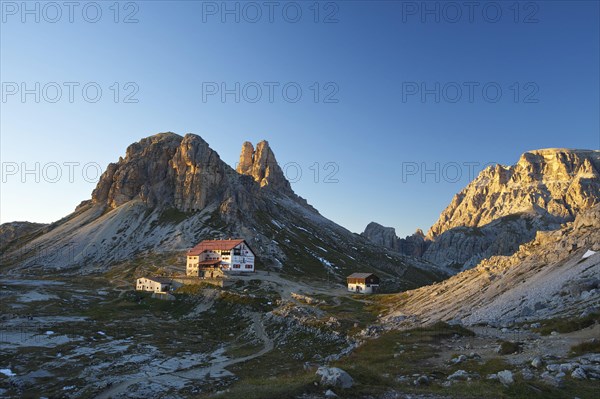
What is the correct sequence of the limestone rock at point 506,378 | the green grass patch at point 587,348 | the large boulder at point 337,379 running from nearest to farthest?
the limestone rock at point 506,378 → the large boulder at point 337,379 → the green grass patch at point 587,348

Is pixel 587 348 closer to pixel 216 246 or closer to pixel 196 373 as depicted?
pixel 196 373

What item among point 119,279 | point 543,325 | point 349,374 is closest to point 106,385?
point 349,374

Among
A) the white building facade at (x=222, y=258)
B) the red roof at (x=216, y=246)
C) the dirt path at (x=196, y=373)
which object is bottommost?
the dirt path at (x=196, y=373)

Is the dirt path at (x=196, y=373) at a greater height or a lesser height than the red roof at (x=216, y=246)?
lesser

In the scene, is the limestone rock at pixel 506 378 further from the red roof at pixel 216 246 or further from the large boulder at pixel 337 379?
the red roof at pixel 216 246

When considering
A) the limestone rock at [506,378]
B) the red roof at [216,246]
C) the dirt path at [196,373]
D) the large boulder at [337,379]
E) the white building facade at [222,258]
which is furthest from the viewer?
the red roof at [216,246]

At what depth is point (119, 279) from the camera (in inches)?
5817

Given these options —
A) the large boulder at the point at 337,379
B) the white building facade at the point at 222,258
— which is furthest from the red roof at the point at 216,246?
the large boulder at the point at 337,379

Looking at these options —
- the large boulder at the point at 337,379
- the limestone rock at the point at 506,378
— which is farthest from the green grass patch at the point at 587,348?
the large boulder at the point at 337,379

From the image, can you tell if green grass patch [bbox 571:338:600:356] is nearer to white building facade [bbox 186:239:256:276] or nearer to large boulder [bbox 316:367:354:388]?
large boulder [bbox 316:367:354:388]

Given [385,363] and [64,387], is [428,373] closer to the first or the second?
[385,363]

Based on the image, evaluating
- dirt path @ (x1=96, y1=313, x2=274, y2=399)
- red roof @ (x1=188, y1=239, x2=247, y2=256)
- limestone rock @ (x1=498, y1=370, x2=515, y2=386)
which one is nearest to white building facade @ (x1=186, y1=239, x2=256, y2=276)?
red roof @ (x1=188, y1=239, x2=247, y2=256)

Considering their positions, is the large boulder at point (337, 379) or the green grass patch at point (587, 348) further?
the green grass patch at point (587, 348)

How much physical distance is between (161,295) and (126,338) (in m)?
43.0
